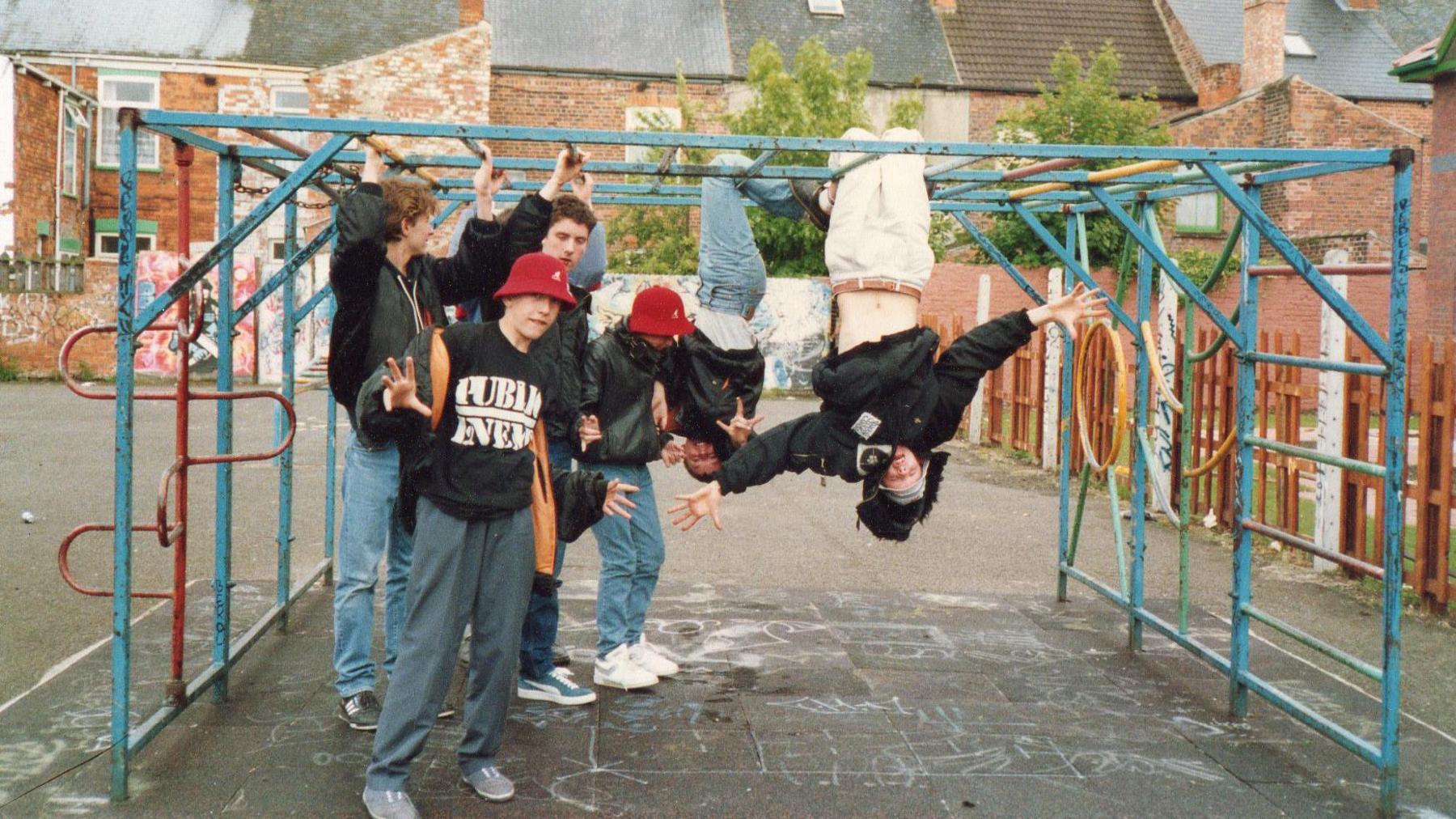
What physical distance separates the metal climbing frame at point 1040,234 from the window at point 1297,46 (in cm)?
2646

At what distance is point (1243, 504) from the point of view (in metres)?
5.52

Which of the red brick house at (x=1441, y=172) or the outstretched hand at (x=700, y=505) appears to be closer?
the outstretched hand at (x=700, y=505)

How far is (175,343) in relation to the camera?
4.93 m

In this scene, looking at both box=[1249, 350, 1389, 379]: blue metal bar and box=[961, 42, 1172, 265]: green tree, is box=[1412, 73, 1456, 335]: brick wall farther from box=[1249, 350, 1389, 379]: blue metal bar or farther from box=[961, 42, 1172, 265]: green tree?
box=[1249, 350, 1389, 379]: blue metal bar

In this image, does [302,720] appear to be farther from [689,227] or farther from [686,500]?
[689,227]

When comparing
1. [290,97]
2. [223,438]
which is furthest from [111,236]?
[223,438]

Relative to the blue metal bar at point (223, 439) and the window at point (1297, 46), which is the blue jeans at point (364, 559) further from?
the window at point (1297, 46)

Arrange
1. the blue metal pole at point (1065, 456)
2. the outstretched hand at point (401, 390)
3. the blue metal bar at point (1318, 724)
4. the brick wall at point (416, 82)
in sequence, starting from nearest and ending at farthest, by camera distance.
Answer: the outstretched hand at point (401, 390)
the blue metal bar at point (1318, 724)
the blue metal pole at point (1065, 456)
the brick wall at point (416, 82)

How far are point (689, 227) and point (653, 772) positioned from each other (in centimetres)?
2080

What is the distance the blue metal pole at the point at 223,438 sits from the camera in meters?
5.28

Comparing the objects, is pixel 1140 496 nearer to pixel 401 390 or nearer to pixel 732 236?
pixel 732 236

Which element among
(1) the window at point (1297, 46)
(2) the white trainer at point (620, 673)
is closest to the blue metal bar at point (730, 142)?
(2) the white trainer at point (620, 673)

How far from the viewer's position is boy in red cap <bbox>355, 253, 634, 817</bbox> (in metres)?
4.05

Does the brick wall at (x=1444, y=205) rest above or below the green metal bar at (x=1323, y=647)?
above
